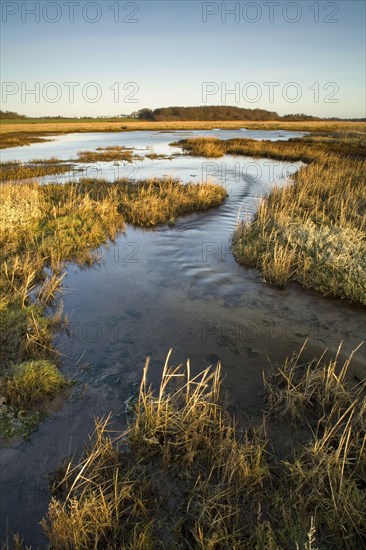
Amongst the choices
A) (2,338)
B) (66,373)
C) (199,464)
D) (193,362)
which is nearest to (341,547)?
(199,464)

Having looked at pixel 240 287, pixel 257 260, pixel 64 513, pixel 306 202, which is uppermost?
pixel 306 202

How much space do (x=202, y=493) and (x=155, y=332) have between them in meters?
4.23

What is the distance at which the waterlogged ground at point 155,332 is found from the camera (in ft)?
15.8

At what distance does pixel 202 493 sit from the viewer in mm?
4094

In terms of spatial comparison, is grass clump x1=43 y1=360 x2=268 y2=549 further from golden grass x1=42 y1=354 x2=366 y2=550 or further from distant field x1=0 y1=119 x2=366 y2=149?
distant field x1=0 y1=119 x2=366 y2=149

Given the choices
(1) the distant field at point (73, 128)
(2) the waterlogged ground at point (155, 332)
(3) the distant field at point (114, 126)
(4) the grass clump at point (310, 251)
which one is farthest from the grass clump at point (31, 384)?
(3) the distant field at point (114, 126)

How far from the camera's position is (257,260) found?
37.9 ft

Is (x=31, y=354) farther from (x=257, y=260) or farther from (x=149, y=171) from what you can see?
(x=149, y=171)

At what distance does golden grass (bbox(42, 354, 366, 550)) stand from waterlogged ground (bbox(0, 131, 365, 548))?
56cm

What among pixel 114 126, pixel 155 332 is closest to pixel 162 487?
pixel 155 332

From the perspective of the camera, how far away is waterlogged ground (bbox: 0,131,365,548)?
4801 mm

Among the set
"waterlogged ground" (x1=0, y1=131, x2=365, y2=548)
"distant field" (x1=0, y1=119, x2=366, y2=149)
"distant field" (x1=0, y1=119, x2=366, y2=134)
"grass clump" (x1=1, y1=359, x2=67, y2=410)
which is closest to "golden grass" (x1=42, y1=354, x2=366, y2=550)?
"waterlogged ground" (x1=0, y1=131, x2=365, y2=548)

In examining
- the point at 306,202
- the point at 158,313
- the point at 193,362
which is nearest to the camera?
the point at 193,362

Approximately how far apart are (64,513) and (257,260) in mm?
9385
